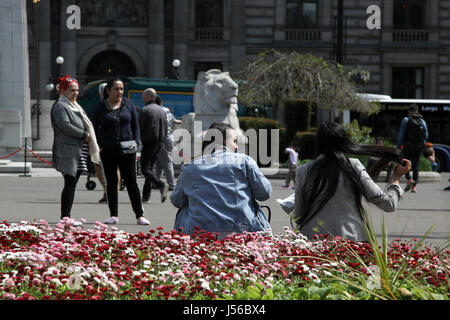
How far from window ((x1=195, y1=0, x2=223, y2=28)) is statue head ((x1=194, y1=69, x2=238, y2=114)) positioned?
25719 mm

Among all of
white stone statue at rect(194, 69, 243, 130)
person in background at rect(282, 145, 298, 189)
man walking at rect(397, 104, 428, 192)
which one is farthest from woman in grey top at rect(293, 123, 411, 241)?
man walking at rect(397, 104, 428, 192)

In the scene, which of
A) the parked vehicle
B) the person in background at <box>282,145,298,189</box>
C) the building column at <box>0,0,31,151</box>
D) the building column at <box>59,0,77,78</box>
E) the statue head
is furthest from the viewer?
the building column at <box>59,0,77,78</box>

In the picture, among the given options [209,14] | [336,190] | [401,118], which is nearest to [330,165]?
[336,190]

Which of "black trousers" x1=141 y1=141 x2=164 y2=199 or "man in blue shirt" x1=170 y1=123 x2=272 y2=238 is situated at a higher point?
"man in blue shirt" x1=170 y1=123 x2=272 y2=238

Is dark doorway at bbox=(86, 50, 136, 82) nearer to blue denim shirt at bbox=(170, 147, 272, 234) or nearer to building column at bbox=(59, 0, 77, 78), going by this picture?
building column at bbox=(59, 0, 77, 78)

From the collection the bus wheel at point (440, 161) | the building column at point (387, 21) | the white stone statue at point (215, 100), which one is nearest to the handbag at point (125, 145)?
the white stone statue at point (215, 100)

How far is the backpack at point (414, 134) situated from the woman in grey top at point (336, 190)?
1259 cm

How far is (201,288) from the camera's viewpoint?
4.42 meters

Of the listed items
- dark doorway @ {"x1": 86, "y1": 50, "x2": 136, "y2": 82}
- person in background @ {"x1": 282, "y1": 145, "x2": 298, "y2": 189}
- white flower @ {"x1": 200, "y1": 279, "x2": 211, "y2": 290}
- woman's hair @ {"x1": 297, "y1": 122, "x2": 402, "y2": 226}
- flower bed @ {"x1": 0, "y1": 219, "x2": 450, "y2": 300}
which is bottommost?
person in background @ {"x1": 282, "y1": 145, "x2": 298, "y2": 189}

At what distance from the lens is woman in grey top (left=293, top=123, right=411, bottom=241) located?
5.98 m

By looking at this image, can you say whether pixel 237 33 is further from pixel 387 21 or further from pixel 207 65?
pixel 387 21

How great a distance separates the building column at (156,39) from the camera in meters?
42.3

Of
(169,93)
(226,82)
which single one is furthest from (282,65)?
(226,82)

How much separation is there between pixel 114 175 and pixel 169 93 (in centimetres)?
2529
